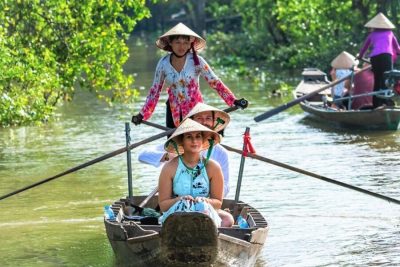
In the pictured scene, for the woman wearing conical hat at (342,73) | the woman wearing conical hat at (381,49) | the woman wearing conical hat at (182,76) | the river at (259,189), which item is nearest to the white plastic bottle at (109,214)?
the river at (259,189)

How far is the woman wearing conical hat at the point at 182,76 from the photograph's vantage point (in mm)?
8727

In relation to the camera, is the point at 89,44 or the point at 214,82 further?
the point at 89,44

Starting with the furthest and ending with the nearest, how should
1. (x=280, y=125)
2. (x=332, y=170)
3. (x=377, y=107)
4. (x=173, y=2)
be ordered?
(x=173, y=2), (x=280, y=125), (x=377, y=107), (x=332, y=170)

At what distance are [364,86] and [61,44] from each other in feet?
14.3

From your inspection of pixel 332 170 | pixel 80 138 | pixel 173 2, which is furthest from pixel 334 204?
pixel 173 2

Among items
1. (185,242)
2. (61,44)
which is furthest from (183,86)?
(61,44)

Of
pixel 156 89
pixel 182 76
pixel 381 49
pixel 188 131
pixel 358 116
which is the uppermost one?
pixel 381 49

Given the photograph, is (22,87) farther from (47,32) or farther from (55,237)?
(55,237)

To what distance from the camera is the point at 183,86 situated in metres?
8.80

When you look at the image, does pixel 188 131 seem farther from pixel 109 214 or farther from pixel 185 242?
pixel 109 214

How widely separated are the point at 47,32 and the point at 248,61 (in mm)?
14369

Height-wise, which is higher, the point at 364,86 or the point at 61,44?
the point at 61,44

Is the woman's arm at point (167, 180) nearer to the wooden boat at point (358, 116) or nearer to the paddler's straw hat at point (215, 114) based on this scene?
the paddler's straw hat at point (215, 114)

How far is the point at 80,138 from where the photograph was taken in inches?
603
